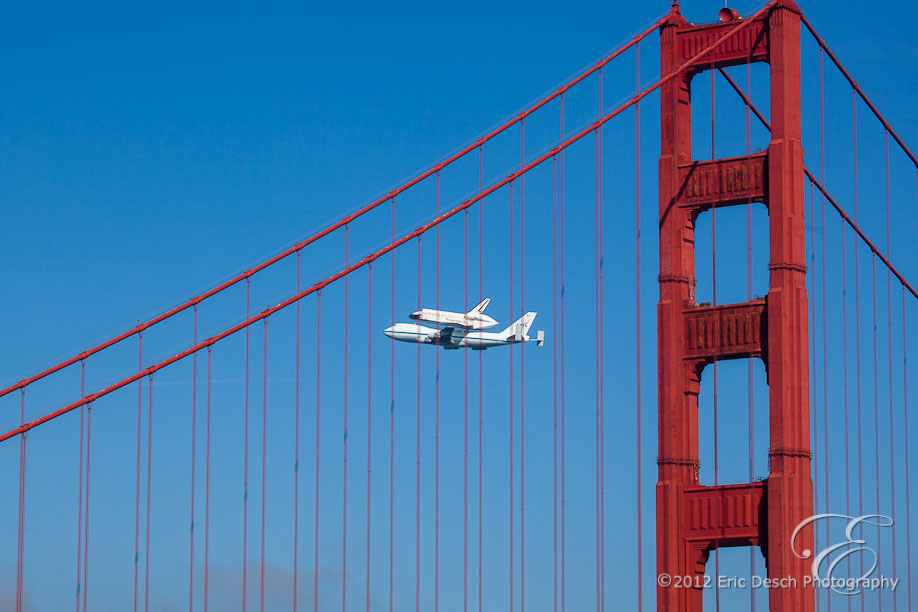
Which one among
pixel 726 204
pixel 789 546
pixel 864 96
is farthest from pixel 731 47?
pixel 789 546

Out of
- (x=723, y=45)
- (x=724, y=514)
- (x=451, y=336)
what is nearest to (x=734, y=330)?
(x=724, y=514)

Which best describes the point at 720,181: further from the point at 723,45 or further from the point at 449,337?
the point at 449,337

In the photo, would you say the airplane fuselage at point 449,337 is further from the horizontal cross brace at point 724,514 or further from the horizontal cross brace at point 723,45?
the horizontal cross brace at point 724,514

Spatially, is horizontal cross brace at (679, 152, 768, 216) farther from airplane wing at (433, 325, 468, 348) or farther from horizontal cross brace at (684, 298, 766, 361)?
airplane wing at (433, 325, 468, 348)

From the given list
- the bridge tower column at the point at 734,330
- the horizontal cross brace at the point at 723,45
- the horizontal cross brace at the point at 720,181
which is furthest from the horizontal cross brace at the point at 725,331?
the horizontal cross brace at the point at 723,45

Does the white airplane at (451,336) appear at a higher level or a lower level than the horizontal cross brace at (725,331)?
higher

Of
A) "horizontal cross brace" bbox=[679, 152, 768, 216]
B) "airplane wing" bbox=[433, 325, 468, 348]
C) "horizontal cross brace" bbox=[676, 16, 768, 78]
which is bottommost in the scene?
"horizontal cross brace" bbox=[679, 152, 768, 216]

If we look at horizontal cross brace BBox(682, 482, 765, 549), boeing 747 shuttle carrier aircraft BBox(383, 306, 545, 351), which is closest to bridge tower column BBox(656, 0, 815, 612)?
horizontal cross brace BBox(682, 482, 765, 549)

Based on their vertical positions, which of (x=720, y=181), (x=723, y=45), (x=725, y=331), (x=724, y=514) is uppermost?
(x=723, y=45)

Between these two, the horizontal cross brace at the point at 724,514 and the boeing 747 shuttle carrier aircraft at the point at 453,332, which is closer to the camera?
the horizontal cross brace at the point at 724,514
